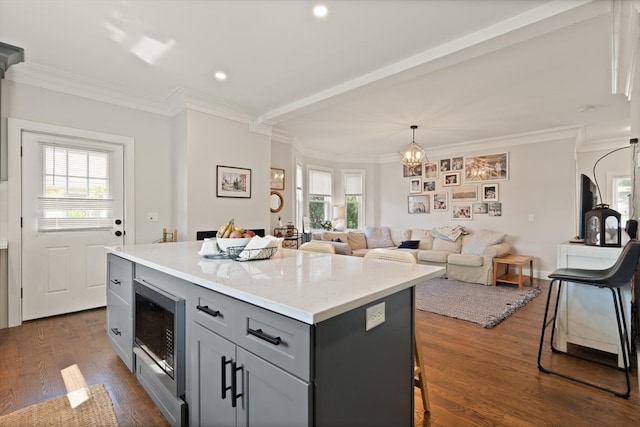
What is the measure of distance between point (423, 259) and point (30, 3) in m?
5.82

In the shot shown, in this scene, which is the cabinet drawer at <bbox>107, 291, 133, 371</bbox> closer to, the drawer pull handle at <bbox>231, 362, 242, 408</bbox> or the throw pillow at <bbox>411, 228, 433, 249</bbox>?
the drawer pull handle at <bbox>231, 362, 242, 408</bbox>

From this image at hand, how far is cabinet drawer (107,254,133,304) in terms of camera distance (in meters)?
2.11

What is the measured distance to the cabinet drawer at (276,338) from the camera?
3.04 feet

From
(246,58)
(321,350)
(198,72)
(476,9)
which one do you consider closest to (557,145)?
(476,9)

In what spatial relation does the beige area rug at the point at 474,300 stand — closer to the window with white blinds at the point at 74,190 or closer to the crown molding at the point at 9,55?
the window with white blinds at the point at 74,190

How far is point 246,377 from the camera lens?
44.3 inches

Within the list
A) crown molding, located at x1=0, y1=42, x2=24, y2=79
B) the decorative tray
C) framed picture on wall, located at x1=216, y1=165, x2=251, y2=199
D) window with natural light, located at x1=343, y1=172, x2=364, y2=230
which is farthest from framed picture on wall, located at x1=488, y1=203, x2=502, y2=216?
crown molding, located at x1=0, y1=42, x2=24, y2=79

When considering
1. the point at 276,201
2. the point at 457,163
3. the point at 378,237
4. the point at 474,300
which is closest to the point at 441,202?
the point at 457,163

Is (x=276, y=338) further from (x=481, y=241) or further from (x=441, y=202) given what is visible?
(x=441, y=202)

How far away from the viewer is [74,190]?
11.5 ft

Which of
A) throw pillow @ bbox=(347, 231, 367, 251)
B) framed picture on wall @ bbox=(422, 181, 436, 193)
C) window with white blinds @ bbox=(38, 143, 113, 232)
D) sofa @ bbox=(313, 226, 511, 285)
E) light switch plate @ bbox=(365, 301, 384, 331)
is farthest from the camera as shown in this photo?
framed picture on wall @ bbox=(422, 181, 436, 193)

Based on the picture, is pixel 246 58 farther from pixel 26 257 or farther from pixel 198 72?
pixel 26 257

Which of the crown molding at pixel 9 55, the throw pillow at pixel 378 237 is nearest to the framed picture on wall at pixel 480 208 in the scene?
the throw pillow at pixel 378 237

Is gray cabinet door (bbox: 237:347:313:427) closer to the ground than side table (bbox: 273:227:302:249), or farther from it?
closer to the ground
